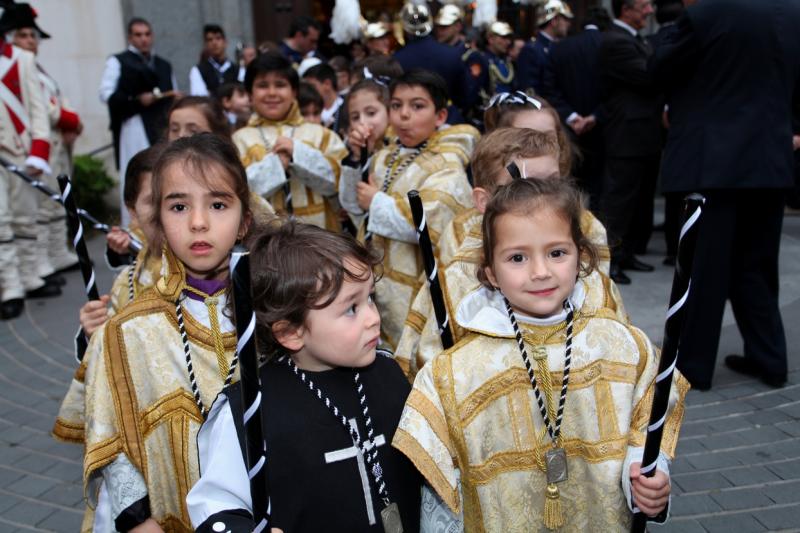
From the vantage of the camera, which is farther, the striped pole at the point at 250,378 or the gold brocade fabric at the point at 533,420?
the gold brocade fabric at the point at 533,420

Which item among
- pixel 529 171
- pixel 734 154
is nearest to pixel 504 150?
pixel 529 171

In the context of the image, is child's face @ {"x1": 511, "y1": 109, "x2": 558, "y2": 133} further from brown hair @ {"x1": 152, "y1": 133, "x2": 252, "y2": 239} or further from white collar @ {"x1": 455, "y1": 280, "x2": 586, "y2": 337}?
brown hair @ {"x1": 152, "y1": 133, "x2": 252, "y2": 239}

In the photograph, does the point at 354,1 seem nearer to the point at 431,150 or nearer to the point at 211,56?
the point at 211,56

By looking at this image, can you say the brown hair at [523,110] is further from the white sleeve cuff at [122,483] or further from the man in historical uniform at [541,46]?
the man in historical uniform at [541,46]

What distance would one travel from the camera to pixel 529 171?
9.84 feet

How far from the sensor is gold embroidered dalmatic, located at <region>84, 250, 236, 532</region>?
2305 millimetres

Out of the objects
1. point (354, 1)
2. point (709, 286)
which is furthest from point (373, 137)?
point (354, 1)

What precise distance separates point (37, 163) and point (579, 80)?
497 cm

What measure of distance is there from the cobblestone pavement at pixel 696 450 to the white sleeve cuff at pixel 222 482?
2161 mm

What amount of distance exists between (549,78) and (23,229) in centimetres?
520

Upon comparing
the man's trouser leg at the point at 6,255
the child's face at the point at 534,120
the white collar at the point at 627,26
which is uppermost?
the white collar at the point at 627,26

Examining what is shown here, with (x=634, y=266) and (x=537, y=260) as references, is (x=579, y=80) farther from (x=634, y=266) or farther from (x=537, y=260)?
(x=537, y=260)

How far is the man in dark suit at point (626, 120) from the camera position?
6.88 m

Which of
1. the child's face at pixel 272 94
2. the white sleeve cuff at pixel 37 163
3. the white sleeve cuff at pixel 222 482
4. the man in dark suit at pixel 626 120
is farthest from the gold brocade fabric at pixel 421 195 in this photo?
the white sleeve cuff at pixel 37 163
